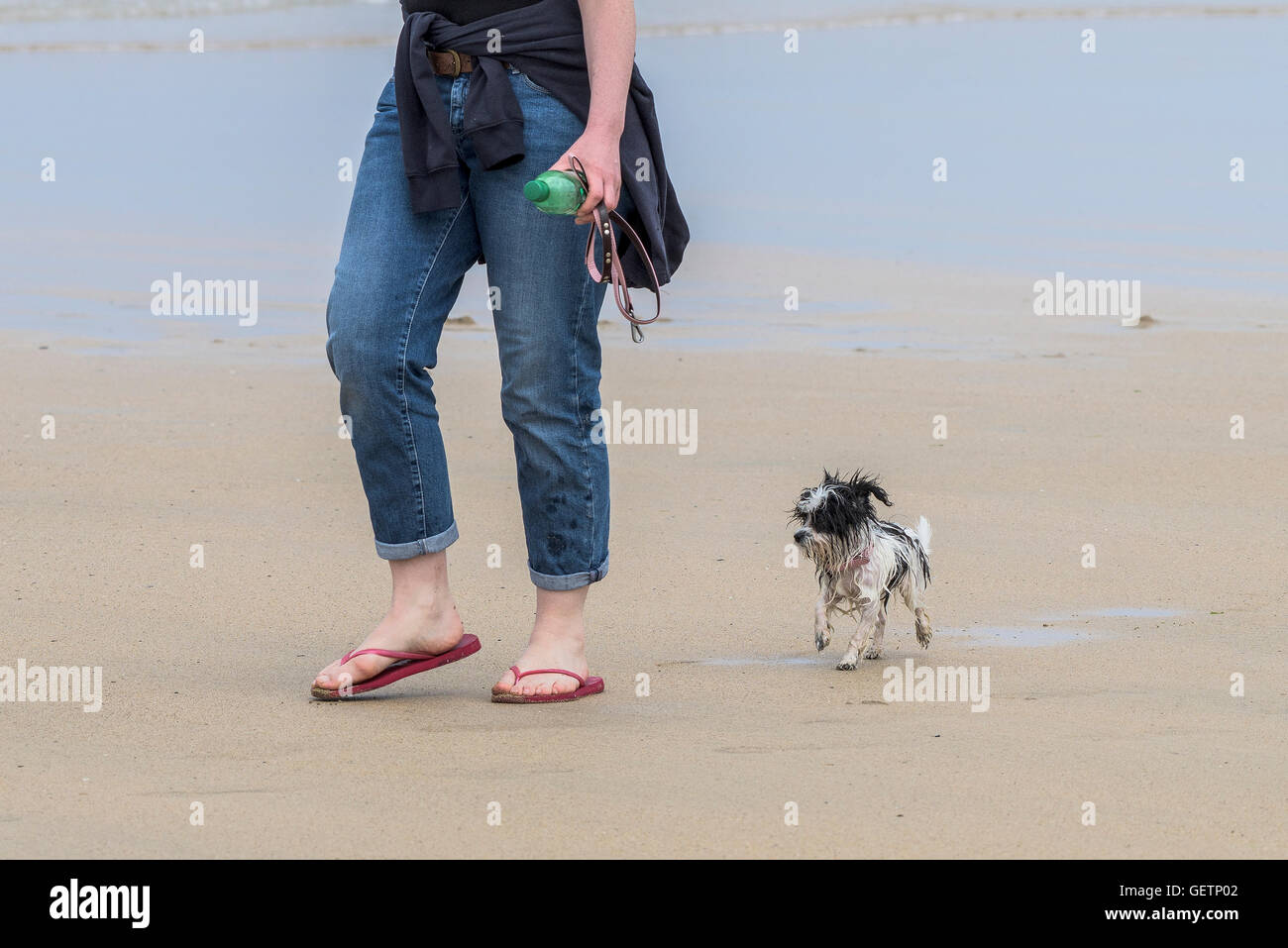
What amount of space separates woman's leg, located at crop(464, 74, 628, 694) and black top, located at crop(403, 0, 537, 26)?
0.16 meters

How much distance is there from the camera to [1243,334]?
989cm

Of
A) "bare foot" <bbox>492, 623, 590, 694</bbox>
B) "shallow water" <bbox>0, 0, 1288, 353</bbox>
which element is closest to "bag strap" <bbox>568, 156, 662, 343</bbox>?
"bare foot" <bbox>492, 623, 590, 694</bbox>

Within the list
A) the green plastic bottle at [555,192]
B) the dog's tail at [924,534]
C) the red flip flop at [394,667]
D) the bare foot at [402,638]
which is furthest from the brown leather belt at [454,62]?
the dog's tail at [924,534]

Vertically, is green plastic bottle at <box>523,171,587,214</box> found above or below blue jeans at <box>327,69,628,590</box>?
above

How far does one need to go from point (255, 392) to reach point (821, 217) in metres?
5.82

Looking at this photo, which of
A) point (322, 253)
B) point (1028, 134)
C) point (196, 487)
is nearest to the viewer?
point (196, 487)

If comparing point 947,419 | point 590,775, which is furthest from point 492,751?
point 947,419

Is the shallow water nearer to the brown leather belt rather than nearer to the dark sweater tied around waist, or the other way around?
the dark sweater tied around waist

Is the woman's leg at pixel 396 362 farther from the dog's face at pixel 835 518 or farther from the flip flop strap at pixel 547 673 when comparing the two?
the dog's face at pixel 835 518

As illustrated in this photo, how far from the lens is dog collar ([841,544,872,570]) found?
5.13 metres

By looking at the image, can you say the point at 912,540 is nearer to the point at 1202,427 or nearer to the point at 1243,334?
the point at 1202,427

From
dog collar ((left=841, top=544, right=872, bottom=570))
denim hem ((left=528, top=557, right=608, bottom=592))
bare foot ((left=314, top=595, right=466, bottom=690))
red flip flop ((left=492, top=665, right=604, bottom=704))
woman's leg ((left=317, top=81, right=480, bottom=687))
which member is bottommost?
red flip flop ((left=492, top=665, right=604, bottom=704))

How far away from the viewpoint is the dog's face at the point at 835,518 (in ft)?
17.1

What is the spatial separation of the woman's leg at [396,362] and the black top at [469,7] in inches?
7.2
